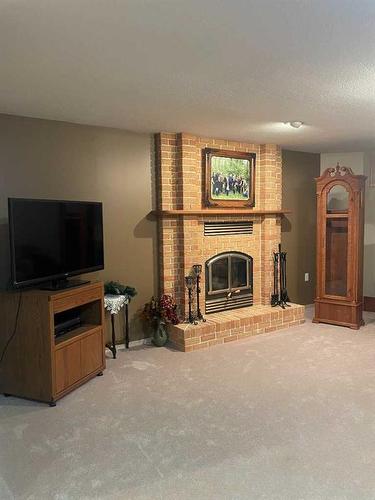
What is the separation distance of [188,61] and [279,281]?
140 inches

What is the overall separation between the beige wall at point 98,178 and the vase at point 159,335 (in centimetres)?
21

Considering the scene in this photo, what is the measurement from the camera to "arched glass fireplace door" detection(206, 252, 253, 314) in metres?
4.92

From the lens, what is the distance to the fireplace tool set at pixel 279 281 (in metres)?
5.30

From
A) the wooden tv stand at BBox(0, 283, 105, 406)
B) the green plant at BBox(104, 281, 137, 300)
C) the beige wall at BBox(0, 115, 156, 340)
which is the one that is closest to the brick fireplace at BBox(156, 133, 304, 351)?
the beige wall at BBox(0, 115, 156, 340)

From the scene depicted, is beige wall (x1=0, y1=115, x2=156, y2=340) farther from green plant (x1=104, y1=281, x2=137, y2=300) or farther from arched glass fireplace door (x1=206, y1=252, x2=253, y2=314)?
arched glass fireplace door (x1=206, y1=252, x2=253, y2=314)

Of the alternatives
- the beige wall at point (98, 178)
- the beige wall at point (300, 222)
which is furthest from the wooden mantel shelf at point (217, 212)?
the beige wall at point (300, 222)

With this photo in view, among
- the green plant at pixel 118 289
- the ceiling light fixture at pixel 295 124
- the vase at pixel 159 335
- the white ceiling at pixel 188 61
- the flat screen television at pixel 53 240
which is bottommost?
the vase at pixel 159 335

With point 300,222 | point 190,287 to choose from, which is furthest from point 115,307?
point 300,222

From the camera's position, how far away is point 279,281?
5.36 m

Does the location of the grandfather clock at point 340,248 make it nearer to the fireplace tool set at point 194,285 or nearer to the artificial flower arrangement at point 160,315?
the fireplace tool set at point 194,285

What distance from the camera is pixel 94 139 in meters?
4.08

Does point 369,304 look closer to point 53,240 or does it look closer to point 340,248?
point 340,248

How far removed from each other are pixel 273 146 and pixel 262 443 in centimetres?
378

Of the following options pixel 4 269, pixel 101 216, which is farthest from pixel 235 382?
pixel 4 269
